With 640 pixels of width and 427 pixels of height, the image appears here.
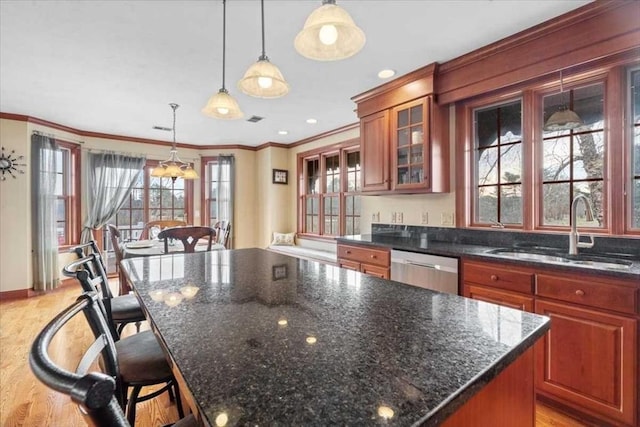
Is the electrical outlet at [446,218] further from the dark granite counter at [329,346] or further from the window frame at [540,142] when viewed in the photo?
the dark granite counter at [329,346]

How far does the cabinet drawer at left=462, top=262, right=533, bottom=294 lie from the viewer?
81.5 inches

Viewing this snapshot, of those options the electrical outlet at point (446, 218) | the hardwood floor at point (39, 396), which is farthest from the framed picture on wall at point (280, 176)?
the electrical outlet at point (446, 218)

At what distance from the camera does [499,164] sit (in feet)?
9.47

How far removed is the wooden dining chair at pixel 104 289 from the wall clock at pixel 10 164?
3.49 meters

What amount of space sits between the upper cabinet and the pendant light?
5.67 feet

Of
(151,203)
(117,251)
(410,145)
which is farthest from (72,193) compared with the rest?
(410,145)

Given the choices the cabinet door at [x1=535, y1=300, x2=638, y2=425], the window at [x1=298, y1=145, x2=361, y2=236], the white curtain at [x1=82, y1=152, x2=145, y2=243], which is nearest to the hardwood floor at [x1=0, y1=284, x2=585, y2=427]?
the cabinet door at [x1=535, y1=300, x2=638, y2=425]

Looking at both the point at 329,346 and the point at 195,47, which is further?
the point at 195,47

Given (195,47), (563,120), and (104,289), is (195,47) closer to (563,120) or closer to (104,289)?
(104,289)

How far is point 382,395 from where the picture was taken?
60 centimetres

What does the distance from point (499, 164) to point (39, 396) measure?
3.92 m

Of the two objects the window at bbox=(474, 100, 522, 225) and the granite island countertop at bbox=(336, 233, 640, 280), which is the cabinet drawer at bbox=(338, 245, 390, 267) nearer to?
the granite island countertop at bbox=(336, 233, 640, 280)

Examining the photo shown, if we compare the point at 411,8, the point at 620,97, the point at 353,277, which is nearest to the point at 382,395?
the point at 353,277

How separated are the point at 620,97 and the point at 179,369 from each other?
9.71 feet
